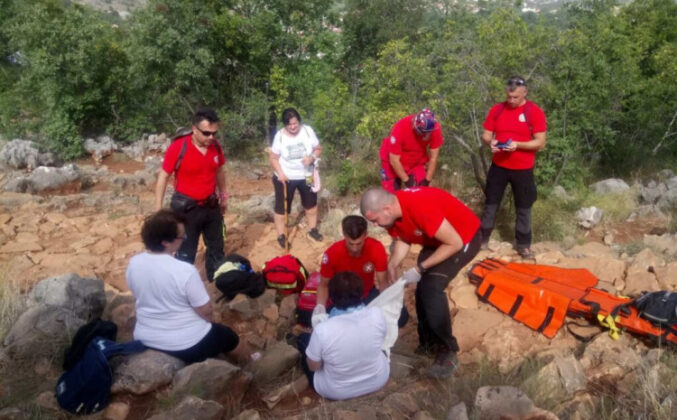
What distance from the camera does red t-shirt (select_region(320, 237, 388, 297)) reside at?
3363 mm

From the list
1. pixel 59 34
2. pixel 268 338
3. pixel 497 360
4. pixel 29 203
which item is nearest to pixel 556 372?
pixel 497 360

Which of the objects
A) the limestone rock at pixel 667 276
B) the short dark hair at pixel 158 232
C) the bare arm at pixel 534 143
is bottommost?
the limestone rock at pixel 667 276

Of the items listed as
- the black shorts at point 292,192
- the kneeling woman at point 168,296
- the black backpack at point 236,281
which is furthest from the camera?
the black shorts at point 292,192

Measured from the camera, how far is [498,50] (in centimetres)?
694

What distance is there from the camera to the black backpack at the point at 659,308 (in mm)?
3184

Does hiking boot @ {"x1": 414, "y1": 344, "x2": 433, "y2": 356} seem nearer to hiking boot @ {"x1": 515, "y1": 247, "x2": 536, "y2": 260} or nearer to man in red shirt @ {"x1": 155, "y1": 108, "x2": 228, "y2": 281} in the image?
hiking boot @ {"x1": 515, "y1": 247, "x2": 536, "y2": 260}

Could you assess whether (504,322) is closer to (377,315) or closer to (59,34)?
(377,315)

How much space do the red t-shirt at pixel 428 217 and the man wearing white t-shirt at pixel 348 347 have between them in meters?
0.51

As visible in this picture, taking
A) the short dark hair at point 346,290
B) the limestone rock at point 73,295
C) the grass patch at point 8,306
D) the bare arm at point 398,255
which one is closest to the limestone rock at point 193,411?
the short dark hair at point 346,290

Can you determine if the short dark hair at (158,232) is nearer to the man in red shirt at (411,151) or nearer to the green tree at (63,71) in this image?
the man in red shirt at (411,151)

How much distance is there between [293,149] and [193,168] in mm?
1377

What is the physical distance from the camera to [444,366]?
10.6 ft

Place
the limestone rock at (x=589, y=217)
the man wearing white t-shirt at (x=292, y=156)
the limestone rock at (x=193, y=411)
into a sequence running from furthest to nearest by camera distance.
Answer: the limestone rock at (x=589, y=217) → the man wearing white t-shirt at (x=292, y=156) → the limestone rock at (x=193, y=411)

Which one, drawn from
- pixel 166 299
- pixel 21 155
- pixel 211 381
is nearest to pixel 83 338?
pixel 166 299
